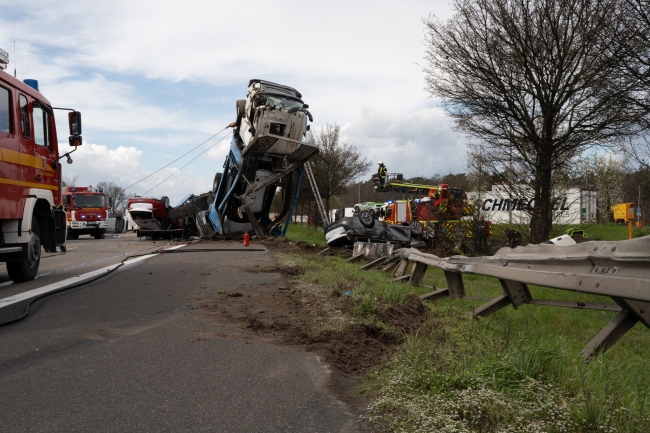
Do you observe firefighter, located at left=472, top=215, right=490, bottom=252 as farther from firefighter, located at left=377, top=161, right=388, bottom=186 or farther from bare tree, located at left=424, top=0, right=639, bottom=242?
firefighter, located at left=377, top=161, right=388, bottom=186

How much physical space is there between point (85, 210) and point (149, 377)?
106 feet

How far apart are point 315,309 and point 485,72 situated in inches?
406

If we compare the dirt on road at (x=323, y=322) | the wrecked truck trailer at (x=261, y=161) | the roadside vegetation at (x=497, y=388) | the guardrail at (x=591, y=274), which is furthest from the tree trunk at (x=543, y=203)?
the roadside vegetation at (x=497, y=388)

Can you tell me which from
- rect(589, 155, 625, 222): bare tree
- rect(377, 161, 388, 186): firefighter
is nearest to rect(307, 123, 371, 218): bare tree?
rect(377, 161, 388, 186): firefighter

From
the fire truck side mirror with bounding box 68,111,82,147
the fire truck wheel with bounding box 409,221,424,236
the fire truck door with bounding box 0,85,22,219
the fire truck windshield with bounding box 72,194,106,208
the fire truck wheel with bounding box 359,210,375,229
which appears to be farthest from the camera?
the fire truck windshield with bounding box 72,194,106,208

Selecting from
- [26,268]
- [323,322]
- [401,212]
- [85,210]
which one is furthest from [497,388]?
[85,210]

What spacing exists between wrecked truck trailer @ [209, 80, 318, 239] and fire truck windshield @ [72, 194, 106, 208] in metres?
14.9

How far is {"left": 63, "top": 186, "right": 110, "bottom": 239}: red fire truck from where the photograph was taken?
33.2 m

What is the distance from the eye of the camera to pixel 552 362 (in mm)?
3934

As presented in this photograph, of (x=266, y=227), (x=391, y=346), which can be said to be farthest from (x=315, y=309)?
(x=266, y=227)

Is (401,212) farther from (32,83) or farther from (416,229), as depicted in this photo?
(32,83)

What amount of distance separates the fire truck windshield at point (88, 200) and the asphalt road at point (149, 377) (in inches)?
1151

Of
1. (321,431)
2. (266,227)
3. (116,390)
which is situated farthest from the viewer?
(266,227)

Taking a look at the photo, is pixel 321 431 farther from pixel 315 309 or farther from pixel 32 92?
pixel 32 92
